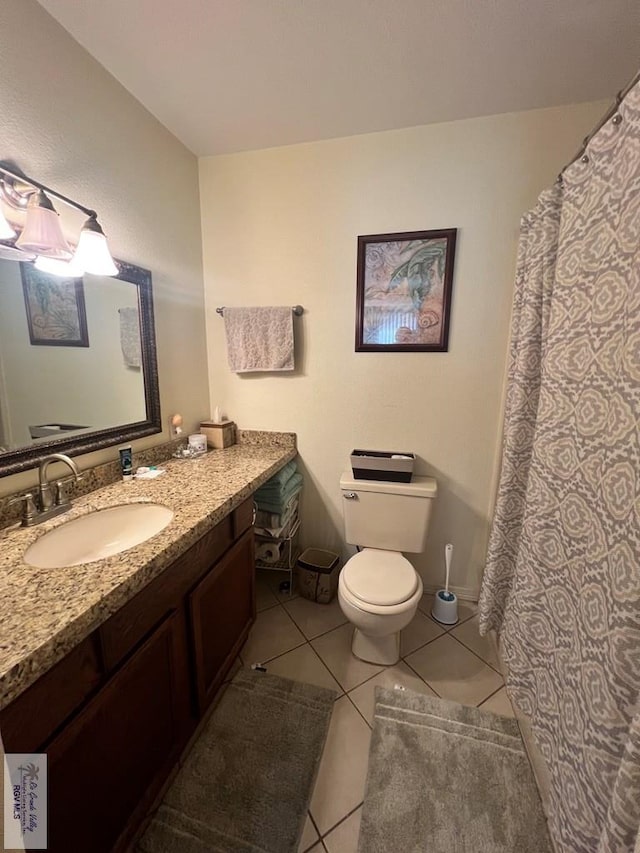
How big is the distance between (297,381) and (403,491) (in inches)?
32.8

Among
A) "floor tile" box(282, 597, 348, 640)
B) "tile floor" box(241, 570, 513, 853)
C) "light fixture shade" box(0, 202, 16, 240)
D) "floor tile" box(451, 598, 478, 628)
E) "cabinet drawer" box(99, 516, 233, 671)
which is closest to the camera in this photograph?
"cabinet drawer" box(99, 516, 233, 671)

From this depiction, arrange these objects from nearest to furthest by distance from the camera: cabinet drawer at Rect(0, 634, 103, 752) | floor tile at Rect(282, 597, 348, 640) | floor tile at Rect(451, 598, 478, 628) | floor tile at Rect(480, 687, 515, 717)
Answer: cabinet drawer at Rect(0, 634, 103, 752) < floor tile at Rect(480, 687, 515, 717) < floor tile at Rect(282, 597, 348, 640) < floor tile at Rect(451, 598, 478, 628)

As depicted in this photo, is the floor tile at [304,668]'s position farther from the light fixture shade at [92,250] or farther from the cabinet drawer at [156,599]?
the light fixture shade at [92,250]

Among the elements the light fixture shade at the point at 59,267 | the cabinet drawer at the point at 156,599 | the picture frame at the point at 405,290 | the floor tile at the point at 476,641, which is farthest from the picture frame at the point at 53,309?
the floor tile at the point at 476,641

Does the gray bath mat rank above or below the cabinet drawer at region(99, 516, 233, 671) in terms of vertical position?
below

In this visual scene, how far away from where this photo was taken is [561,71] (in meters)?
1.28

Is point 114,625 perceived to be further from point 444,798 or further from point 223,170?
point 223,170

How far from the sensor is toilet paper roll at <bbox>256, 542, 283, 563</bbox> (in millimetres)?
1901

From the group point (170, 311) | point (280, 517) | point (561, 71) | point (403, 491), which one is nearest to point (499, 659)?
point (403, 491)

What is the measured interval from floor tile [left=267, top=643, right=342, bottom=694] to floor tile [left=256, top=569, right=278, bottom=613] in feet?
1.14

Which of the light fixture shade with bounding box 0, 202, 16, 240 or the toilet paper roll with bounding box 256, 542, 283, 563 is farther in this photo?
the toilet paper roll with bounding box 256, 542, 283, 563

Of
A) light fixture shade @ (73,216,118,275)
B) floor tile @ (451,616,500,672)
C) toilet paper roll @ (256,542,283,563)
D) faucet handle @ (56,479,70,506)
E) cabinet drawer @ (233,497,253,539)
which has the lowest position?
floor tile @ (451,616,500,672)

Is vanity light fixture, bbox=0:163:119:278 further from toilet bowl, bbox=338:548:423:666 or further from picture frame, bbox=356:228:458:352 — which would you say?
toilet bowl, bbox=338:548:423:666

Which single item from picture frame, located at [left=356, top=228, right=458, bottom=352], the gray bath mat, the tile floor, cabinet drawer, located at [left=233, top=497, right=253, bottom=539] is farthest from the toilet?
picture frame, located at [left=356, top=228, right=458, bottom=352]
